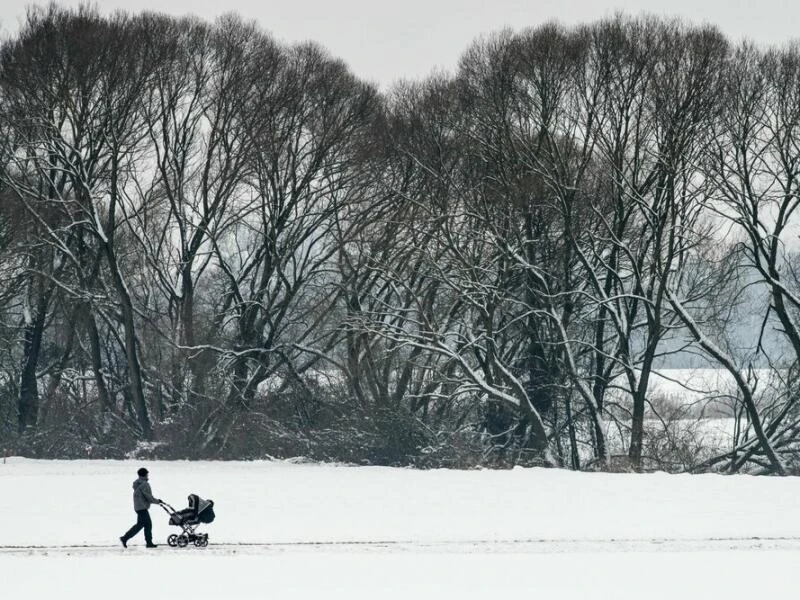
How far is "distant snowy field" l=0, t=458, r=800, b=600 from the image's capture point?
18.2 meters

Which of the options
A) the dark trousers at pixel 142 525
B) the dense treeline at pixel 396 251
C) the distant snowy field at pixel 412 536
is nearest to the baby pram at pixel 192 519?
the distant snowy field at pixel 412 536

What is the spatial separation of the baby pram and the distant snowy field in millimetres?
194

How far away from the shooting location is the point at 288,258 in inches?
1753

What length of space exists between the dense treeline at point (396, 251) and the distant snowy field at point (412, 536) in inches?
233

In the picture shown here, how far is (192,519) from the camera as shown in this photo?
21.1 metres

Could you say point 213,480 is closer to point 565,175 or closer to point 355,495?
point 355,495

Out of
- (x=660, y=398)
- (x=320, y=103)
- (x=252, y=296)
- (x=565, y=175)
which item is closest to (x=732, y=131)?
(x=565, y=175)

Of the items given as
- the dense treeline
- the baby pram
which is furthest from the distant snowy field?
the dense treeline

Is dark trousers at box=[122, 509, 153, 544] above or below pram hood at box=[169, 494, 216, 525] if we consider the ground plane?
below

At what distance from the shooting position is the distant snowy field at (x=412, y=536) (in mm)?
18250

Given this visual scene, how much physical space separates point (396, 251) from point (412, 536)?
19.3 metres

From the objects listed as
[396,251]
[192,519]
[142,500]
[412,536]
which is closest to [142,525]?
[142,500]

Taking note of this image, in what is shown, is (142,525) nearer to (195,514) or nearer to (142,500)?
(142,500)

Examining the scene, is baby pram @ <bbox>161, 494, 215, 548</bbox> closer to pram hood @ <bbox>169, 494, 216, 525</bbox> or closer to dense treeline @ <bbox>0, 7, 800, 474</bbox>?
pram hood @ <bbox>169, 494, 216, 525</bbox>
